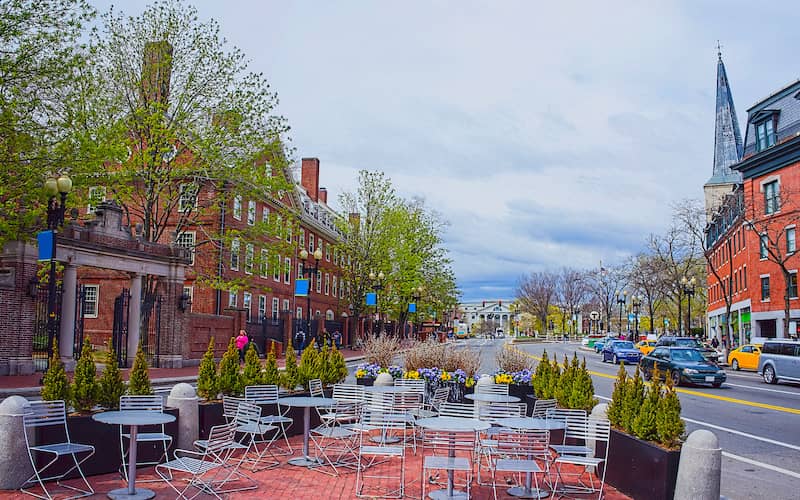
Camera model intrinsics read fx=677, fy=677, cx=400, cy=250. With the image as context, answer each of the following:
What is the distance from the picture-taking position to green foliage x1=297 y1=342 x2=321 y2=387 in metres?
13.2

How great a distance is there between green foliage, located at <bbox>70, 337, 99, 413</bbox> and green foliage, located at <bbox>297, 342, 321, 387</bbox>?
4502 mm

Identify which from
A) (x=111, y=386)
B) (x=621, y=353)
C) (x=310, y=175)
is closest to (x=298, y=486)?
(x=111, y=386)

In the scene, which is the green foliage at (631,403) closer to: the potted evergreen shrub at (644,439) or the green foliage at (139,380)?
the potted evergreen shrub at (644,439)

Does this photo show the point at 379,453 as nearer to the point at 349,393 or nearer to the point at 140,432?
the point at 140,432

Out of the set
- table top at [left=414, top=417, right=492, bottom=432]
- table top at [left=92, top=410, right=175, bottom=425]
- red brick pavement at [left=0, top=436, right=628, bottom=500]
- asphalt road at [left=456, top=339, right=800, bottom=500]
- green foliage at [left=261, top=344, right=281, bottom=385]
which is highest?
green foliage at [left=261, top=344, right=281, bottom=385]

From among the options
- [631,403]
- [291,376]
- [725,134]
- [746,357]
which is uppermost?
[725,134]

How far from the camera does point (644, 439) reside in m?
8.03

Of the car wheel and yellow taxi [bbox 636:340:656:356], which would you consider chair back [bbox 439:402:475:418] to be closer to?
the car wheel

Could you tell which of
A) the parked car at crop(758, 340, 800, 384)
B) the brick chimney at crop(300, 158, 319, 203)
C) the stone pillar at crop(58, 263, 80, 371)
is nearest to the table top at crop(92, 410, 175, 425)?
the stone pillar at crop(58, 263, 80, 371)

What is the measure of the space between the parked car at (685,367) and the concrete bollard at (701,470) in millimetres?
16453

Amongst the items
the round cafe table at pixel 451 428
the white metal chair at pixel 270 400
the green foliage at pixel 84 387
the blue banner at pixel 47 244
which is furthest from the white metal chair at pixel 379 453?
the blue banner at pixel 47 244

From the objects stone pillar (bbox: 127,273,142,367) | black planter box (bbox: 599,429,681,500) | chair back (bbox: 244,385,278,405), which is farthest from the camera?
stone pillar (bbox: 127,273,142,367)

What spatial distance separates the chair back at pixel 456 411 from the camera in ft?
33.6

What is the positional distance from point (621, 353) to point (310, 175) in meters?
33.1
